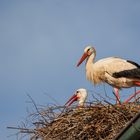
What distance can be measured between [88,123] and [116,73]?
325 centimetres

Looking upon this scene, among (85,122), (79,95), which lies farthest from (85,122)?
(79,95)

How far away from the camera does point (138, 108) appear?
250 inches

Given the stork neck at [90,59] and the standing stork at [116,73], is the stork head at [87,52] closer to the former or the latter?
the stork neck at [90,59]

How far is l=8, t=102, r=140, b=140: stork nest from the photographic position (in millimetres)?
6219

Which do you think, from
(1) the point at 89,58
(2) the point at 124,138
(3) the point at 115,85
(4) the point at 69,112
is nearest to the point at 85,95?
(3) the point at 115,85

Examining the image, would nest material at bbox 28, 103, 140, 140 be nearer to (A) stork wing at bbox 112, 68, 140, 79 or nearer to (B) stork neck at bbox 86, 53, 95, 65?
(A) stork wing at bbox 112, 68, 140, 79

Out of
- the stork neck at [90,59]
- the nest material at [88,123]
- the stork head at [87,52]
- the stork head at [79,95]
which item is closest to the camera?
the nest material at [88,123]

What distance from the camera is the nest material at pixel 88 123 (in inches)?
245

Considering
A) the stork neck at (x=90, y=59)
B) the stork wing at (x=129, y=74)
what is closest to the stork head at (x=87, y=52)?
the stork neck at (x=90, y=59)

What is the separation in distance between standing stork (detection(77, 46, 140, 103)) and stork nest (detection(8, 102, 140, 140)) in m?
2.69

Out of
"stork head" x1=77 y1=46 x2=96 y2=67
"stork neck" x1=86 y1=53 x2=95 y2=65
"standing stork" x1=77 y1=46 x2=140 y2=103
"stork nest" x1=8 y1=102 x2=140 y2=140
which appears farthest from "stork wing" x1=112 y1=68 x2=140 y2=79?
"stork nest" x1=8 y1=102 x2=140 y2=140

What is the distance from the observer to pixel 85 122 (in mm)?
6570

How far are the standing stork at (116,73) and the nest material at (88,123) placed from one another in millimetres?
2732

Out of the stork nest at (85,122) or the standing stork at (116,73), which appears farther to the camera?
the standing stork at (116,73)
